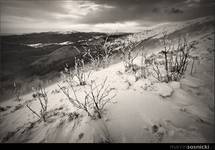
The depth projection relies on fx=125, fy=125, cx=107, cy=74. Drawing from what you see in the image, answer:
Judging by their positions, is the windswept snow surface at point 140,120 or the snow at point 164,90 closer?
the windswept snow surface at point 140,120

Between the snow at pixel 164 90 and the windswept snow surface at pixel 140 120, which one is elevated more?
the snow at pixel 164 90

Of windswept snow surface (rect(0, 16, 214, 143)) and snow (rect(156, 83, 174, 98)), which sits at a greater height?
snow (rect(156, 83, 174, 98))

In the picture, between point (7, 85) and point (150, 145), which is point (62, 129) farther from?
point (7, 85)

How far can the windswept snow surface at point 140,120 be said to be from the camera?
1.58 meters

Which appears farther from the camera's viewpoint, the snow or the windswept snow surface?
the snow

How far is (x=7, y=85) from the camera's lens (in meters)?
6.41

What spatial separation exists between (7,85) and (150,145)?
24.5 feet

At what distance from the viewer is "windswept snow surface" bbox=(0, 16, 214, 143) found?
158cm

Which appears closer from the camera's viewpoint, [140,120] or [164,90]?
[140,120]

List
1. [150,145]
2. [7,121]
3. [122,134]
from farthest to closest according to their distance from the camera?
[7,121], [122,134], [150,145]

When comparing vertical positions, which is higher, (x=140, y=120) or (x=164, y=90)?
(x=164, y=90)

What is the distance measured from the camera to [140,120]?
176 cm

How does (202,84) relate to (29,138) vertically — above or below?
above

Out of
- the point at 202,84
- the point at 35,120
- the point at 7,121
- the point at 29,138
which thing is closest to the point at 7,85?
the point at 7,121
